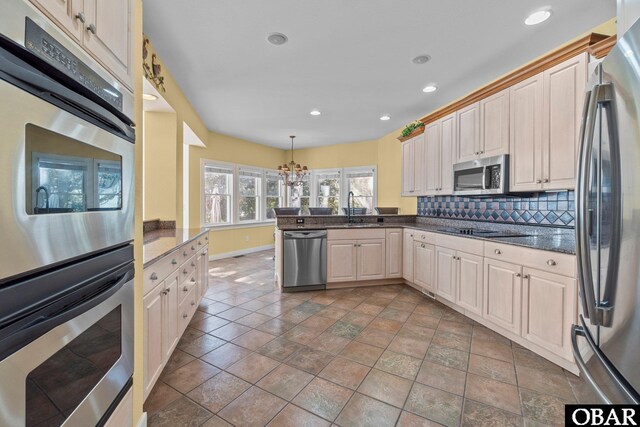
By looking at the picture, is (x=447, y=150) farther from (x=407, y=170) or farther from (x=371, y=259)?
(x=371, y=259)

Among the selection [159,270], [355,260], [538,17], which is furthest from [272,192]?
[538,17]

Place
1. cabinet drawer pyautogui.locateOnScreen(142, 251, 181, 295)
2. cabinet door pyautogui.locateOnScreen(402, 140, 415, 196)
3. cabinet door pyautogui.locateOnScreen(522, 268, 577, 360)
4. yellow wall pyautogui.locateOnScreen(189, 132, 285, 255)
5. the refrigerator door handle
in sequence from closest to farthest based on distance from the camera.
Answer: the refrigerator door handle
cabinet drawer pyautogui.locateOnScreen(142, 251, 181, 295)
cabinet door pyautogui.locateOnScreen(522, 268, 577, 360)
cabinet door pyautogui.locateOnScreen(402, 140, 415, 196)
yellow wall pyautogui.locateOnScreen(189, 132, 285, 255)

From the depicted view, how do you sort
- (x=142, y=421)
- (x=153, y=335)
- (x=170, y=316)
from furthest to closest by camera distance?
(x=170, y=316)
(x=153, y=335)
(x=142, y=421)

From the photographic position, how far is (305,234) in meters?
3.75

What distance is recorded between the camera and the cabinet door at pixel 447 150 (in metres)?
3.44

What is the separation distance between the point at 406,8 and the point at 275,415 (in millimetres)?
3024

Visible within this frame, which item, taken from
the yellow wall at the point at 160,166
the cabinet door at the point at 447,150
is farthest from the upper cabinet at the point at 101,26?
the cabinet door at the point at 447,150

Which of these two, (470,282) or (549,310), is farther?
(470,282)

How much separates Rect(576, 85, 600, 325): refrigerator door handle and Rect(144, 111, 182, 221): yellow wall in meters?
3.81

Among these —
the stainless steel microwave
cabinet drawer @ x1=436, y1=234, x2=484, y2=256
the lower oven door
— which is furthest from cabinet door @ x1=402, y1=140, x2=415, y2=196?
the lower oven door

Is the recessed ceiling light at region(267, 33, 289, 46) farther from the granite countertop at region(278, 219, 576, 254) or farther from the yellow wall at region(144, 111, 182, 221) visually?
the granite countertop at region(278, 219, 576, 254)

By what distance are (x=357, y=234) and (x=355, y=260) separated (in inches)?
14.9

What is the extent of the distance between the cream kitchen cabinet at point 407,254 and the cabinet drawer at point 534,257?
128 centimetres

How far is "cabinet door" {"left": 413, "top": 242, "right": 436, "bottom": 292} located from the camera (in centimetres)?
337
